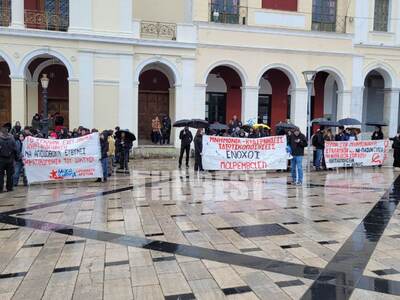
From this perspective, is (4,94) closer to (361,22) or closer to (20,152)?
(20,152)

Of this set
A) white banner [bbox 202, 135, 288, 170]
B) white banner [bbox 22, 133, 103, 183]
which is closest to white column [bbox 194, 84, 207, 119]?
white banner [bbox 202, 135, 288, 170]

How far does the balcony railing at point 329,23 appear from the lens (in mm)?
26141

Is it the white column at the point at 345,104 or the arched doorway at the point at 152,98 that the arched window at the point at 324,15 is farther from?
the arched doorway at the point at 152,98

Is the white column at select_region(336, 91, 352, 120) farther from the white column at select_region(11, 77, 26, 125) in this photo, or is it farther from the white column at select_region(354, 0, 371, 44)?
the white column at select_region(11, 77, 26, 125)

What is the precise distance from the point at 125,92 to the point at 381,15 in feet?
52.6

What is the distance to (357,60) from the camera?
86.3 ft

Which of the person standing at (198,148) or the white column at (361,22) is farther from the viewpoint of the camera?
the white column at (361,22)

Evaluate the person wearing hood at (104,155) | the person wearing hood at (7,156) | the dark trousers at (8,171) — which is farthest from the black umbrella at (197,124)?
the dark trousers at (8,171)

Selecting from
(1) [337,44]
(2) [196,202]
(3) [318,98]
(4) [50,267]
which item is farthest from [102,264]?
(3) [318,98]

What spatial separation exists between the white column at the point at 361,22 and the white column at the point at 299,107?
4520 mm

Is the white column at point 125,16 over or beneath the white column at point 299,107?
over

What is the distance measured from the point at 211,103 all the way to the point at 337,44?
7.92m

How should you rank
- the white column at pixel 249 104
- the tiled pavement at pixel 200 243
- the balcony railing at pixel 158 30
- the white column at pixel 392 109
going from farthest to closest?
the white column at pixel 392 109
the white column at pixel 249 104
the balcony railing at pixel 158 30
the tiled pavement at pixel 200 243

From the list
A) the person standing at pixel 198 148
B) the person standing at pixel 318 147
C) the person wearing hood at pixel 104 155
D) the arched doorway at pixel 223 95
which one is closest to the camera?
the person wearing hood at pixel 104 155
